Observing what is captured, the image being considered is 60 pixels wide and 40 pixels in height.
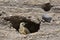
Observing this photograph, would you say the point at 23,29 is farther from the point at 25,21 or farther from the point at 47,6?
the point at 47,6

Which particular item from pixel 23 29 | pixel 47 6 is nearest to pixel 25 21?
pixel 23 29

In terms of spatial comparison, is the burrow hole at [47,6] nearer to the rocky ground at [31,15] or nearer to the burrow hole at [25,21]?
the rocky ground at [31,15]

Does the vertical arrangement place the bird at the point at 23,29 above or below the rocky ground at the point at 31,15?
below

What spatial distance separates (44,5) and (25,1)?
11 centimetres

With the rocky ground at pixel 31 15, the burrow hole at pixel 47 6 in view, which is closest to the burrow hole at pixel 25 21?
the rocky ground at pixel 31 15

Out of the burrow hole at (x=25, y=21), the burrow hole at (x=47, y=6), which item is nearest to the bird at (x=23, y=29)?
the burrow hole at (x=25, y=21)

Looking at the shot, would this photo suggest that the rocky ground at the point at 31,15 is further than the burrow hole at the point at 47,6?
No

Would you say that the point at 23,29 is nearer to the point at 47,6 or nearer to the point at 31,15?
the point at 31,15

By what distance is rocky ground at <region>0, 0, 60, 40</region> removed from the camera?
3.41ft

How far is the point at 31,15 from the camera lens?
1131mm

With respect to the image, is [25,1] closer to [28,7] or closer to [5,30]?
[28,7]

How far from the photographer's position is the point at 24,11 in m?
1.15

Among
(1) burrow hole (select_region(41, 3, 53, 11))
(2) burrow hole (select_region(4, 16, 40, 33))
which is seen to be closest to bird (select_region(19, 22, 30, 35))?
(2) burrow hole (select_region(4, 16, 40, 33))

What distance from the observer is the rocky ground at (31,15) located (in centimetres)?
104
